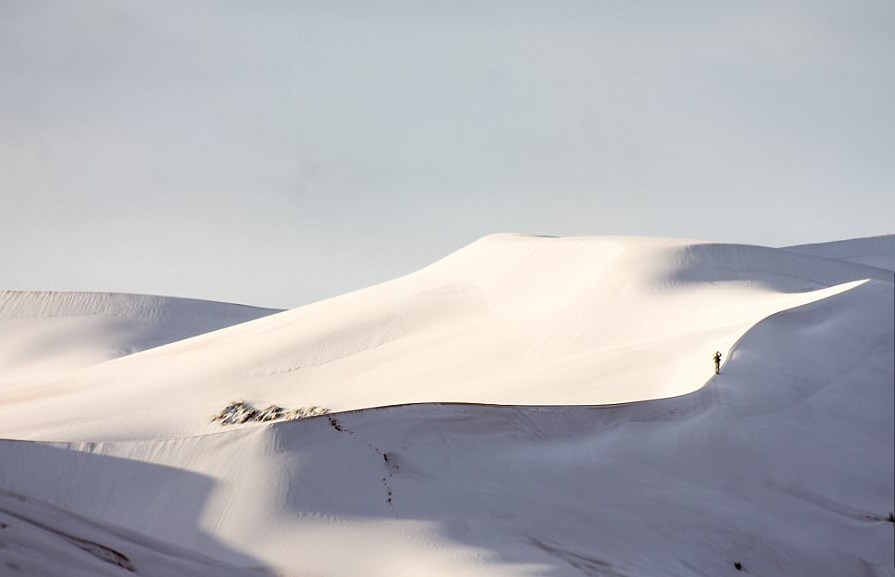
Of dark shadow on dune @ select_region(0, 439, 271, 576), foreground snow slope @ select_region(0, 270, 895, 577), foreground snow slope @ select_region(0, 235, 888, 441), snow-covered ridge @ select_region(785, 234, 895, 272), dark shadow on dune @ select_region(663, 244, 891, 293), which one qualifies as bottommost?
dark shadow on dune @ select_region(0, 439, 271, 576)

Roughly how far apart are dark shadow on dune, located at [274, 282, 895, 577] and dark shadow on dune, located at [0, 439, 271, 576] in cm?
85

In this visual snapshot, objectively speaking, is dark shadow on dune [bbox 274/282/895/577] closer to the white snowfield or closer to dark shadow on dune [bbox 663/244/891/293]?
the white snowfield

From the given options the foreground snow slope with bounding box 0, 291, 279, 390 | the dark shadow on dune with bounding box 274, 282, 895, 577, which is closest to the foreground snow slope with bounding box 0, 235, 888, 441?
the dark shadow on dune with bounding box 274, 282, 895, 577

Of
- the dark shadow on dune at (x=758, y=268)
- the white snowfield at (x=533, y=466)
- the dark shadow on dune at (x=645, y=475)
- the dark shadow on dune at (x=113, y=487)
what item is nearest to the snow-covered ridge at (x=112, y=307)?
the white snowfield at (x=533, y=466)

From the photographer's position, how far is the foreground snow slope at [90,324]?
27.8m

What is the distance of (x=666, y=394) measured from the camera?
529 inches

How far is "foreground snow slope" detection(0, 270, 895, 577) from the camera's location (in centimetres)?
1044

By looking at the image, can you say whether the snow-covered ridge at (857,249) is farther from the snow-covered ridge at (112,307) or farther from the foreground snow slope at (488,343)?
the snow-covered ridge at (112,307)

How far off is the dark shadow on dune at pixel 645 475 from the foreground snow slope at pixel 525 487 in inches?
0.7

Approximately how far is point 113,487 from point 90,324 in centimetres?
1908

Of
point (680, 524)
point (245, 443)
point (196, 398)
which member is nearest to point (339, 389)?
point (196, 398)

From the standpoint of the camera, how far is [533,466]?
11.7 m

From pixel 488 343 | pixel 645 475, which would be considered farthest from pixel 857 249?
pixel 645 475

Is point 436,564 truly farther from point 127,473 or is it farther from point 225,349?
point 225,349
